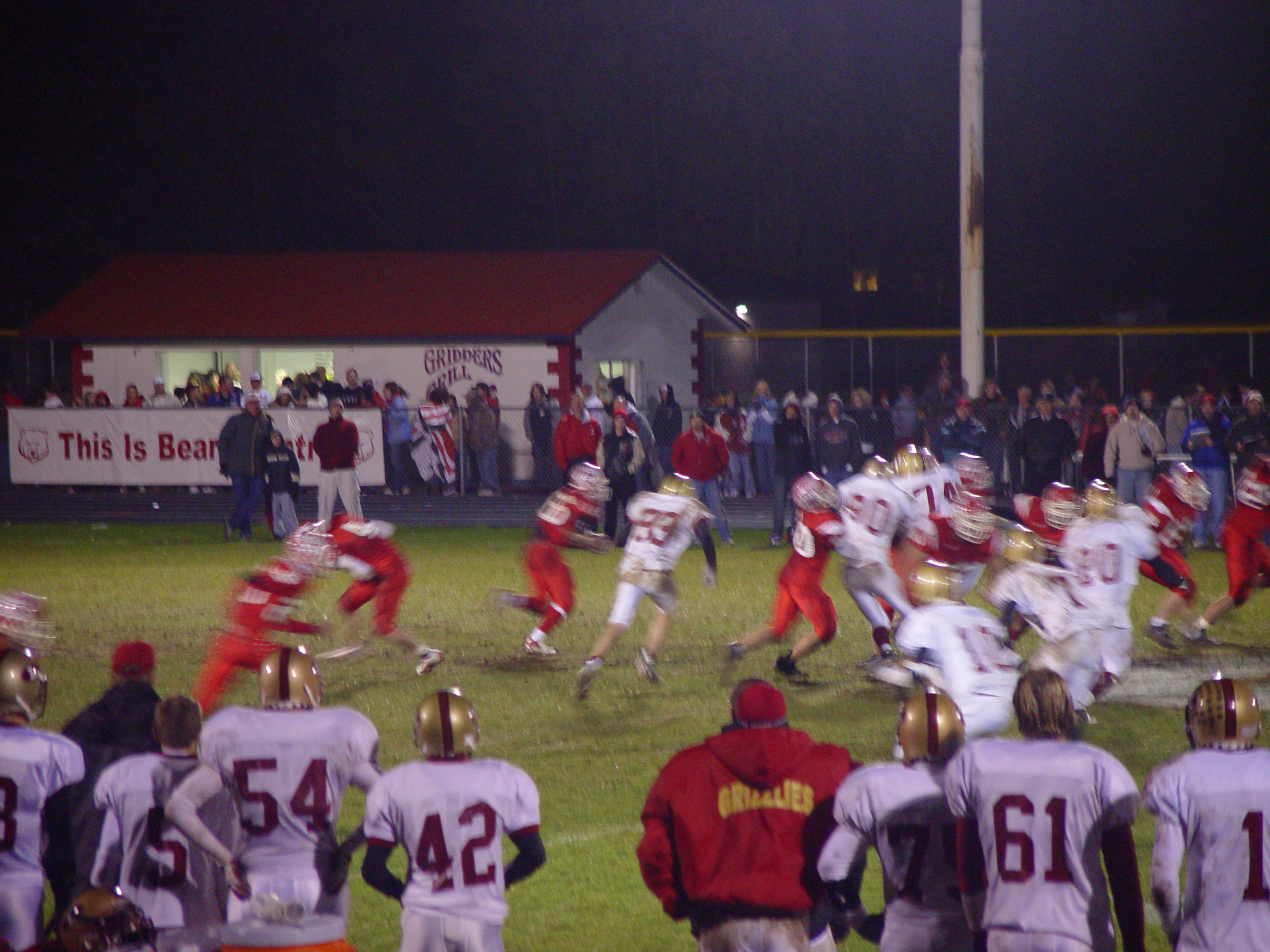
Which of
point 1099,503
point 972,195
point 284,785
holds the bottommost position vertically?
point 284,785

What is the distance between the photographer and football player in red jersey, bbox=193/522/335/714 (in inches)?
314

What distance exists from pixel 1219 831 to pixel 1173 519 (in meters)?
7.80

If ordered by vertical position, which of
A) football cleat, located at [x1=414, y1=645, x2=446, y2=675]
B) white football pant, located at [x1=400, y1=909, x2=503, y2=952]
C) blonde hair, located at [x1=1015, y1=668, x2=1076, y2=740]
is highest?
blonde hair, located at [x1=1015, y1=668, x2=1076, y2=740]

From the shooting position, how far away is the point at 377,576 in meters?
9.87

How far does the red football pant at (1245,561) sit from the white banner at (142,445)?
14208 millimetres

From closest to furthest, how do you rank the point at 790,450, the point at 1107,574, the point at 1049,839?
the point at 1049,839
the point at 1107,574
the point at 790,450

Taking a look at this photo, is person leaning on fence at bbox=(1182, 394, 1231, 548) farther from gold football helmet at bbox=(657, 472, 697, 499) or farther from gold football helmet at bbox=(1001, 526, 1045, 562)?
gold football helmet at bbox=(657, 472, 697, 499)

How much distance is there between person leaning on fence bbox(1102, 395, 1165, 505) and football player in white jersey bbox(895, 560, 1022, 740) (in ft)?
35.1

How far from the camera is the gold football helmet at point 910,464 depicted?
9820mm

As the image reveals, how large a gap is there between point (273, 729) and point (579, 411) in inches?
499

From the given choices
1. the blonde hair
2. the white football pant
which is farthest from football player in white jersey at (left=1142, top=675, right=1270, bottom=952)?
the white football pant

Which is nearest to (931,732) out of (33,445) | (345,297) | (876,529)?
(876,529)

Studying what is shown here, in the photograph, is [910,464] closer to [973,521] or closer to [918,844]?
[973,521]

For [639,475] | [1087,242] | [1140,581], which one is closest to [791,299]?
[1087,242]
